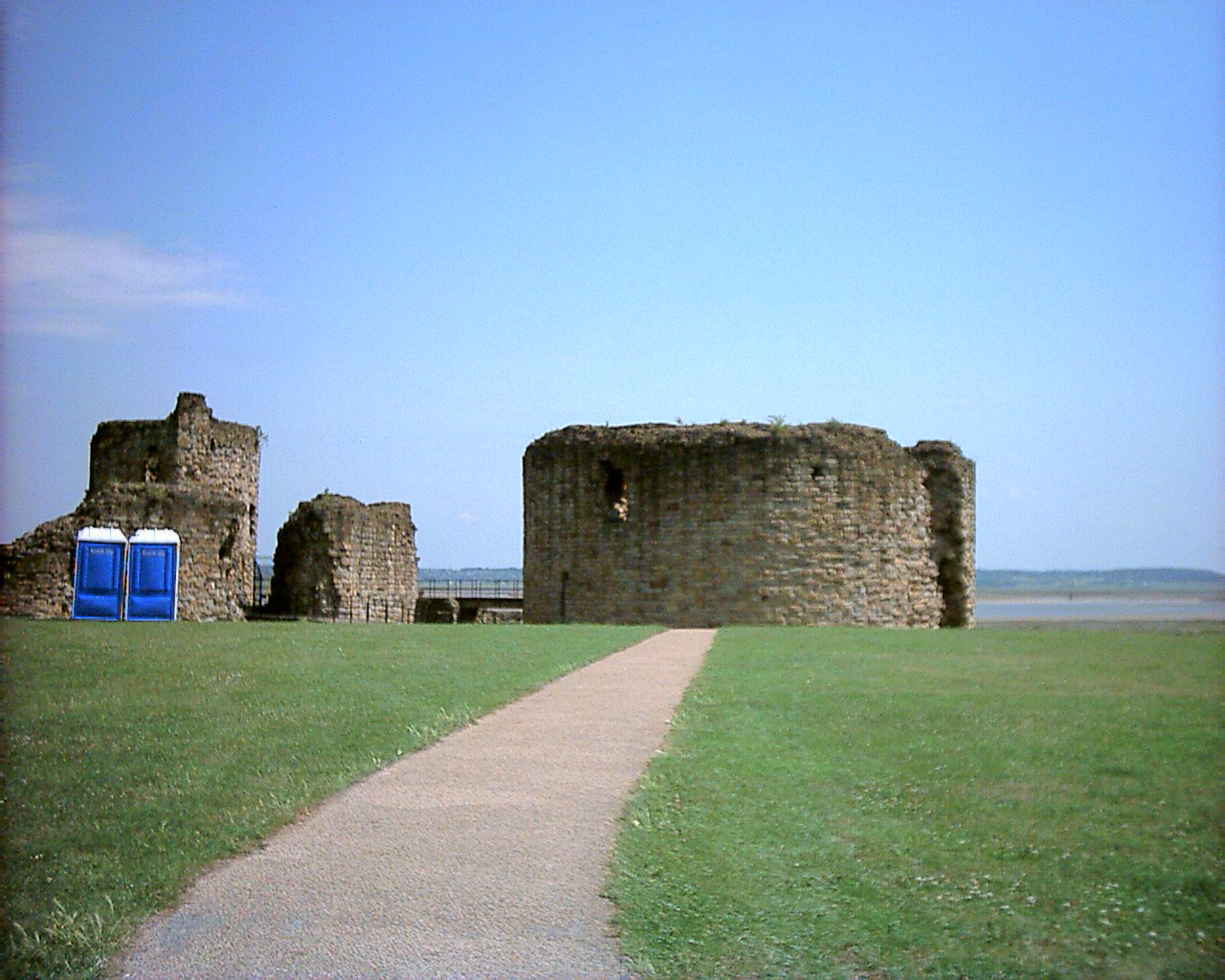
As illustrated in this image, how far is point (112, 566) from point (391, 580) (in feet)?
33.3

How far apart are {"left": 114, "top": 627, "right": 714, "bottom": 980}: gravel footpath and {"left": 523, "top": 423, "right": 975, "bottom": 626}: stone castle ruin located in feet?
52.6

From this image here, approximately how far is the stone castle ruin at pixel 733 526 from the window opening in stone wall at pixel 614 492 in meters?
0.03

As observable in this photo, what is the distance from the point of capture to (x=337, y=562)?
92.9ft

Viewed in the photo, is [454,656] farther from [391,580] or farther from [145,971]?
[391,580]

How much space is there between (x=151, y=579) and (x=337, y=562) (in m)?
7.69

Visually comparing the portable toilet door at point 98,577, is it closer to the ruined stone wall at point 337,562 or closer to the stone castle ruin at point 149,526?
the stone castle ruin at point 149,526

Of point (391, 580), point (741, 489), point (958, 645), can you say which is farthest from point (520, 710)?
point (391, 580)

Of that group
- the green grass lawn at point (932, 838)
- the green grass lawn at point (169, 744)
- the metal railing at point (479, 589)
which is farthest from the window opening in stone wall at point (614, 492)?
the metal railing at point (479, 589)

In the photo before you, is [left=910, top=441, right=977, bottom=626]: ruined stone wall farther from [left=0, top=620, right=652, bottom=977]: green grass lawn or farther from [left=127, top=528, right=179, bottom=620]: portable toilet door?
[left=127, top=528, right=179, bottom=620]: portable toilet door

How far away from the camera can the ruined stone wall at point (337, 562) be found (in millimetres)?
28297

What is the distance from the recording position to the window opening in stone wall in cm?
2538

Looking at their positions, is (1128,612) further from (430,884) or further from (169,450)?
(430,884)

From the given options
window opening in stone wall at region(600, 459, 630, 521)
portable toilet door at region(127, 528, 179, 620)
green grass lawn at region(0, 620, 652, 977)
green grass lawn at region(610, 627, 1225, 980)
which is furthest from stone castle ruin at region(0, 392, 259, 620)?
green grass lawn at region(610, 627, 1225, 980)

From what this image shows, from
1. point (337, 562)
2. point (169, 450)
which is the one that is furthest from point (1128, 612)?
point (169, 450)
